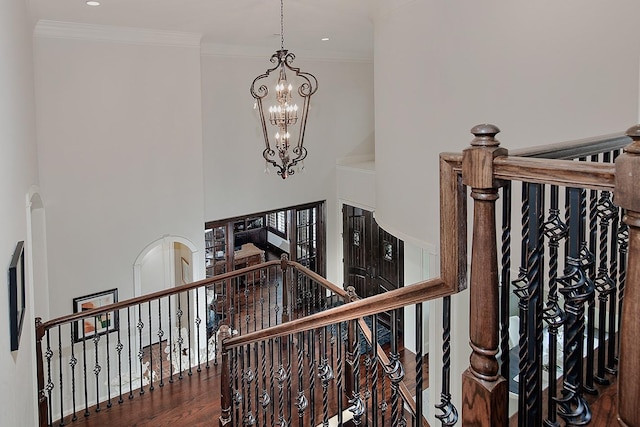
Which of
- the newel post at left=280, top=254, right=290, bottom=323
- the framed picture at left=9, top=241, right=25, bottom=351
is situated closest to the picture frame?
the framed picture at left=9, top=241, right=25, bottom=351

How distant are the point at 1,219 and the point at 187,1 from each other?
3331 millimetres

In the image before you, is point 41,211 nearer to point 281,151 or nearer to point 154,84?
point 154,84

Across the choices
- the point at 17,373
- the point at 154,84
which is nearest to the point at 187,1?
the point at 154,84

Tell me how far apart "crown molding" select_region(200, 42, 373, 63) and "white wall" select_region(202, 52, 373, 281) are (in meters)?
0.05

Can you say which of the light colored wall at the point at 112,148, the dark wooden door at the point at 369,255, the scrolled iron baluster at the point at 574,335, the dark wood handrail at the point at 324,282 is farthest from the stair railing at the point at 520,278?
the dark wooden door at the point at 369,255

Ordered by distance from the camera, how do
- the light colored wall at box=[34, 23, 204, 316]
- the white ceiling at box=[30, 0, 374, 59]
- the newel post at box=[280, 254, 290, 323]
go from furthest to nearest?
the light colored wall at box=[34, 23, 204, 316] < the white ceiling at box=[30, 0, 374, 59] < the newel post at box=[280, 254, 290, 323]

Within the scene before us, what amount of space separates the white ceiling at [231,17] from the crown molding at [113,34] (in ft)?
0.40

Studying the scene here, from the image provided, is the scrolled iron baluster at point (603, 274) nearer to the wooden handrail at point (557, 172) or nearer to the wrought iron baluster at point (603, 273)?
the wrought iron baluster at point (603, 273)

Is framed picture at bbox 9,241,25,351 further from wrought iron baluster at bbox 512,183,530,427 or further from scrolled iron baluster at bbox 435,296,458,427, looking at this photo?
wrought iron baluster at bbox 512,183,530,427

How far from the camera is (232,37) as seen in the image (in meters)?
7.04

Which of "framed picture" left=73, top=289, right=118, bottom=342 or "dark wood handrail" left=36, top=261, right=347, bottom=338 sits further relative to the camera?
"framed picture" left=73, top=289, right=118, bottom=342

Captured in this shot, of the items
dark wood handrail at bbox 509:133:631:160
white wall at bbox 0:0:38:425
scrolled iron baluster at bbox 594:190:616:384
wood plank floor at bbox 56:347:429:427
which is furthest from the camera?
wood plank floor at bbox 56:347:429:427

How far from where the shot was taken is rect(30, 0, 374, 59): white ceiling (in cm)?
520

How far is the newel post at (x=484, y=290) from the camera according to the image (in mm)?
1182
